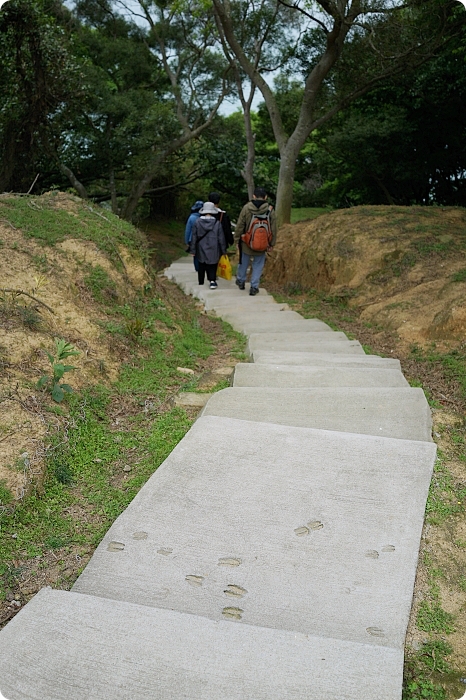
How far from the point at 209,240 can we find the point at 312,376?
5538 millimetres

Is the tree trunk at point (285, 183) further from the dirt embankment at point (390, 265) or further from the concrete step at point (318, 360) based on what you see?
the concrete step at point (318, 360)

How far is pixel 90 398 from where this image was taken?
454 cm

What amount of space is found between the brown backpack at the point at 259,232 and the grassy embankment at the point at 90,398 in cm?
231

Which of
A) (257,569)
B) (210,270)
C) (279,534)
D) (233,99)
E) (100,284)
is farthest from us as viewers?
(233,99)

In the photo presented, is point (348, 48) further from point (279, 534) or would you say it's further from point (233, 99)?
point (279, 534)

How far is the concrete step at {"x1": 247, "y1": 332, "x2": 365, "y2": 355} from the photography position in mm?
6469

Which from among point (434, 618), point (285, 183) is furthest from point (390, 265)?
point (434, 618)

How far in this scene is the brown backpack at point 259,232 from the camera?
9711 mm

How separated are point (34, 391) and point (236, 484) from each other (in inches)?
61.9

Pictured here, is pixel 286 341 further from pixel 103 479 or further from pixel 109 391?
pixel 103 479

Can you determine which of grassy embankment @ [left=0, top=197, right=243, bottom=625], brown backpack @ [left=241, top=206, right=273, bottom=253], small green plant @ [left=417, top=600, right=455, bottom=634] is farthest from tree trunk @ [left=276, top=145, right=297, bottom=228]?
small green plant @ [left=417, top=600, right=455, bottom=634]

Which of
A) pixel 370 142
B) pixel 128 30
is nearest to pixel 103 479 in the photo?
pixel 370 142

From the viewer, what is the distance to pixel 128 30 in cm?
2012

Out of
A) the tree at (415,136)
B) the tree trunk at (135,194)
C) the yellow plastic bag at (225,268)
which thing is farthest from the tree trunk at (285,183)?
the tree trunk at (135,194)
